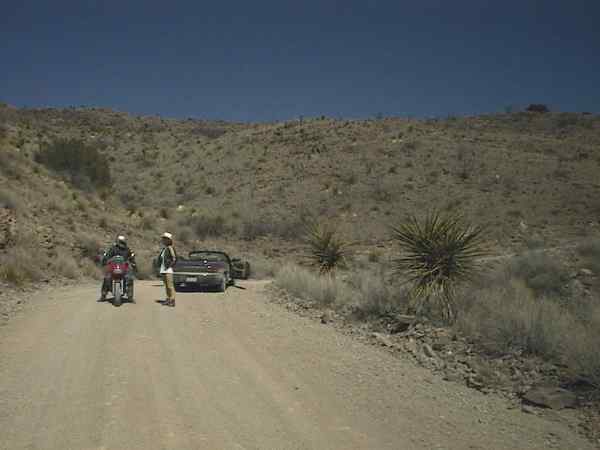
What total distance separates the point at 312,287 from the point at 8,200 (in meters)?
15.2

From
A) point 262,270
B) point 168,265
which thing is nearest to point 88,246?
point 262,270

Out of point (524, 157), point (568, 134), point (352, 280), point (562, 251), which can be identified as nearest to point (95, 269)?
point (352, 280)

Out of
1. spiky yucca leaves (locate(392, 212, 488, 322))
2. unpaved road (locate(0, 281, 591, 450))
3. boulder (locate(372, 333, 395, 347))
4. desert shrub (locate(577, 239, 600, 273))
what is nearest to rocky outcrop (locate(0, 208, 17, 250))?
unpaved road (locate(0, 281, 591, 450))

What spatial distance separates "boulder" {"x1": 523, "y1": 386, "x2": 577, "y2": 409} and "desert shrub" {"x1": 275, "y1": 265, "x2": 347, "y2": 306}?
8.07 meters

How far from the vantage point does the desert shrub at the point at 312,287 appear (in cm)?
1582

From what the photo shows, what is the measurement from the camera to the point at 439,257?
13289 millimetres

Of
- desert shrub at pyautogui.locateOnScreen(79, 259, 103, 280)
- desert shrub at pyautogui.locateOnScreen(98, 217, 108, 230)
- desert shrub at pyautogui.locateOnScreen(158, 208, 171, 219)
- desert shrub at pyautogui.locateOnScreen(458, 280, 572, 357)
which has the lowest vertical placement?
desert shrub at pyautogui.locateOnScreen(79, 259, 103, 280)

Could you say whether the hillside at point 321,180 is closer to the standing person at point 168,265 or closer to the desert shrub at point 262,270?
the desert shrub at point 262,270

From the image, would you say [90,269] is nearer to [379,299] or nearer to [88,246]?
[88,246]

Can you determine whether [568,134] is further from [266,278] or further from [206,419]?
[206,419]

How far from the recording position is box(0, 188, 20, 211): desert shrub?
2416 cm

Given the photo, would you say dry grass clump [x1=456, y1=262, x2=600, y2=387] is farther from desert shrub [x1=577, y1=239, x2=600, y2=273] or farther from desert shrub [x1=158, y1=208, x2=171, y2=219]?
desert shrub [x1=158, y1=208, x2=171, y2=219]

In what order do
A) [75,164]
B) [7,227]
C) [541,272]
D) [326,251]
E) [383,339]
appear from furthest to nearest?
[75,164], [7,227], [326,251], [541,272], [383,339]

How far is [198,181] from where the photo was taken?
51.7m
